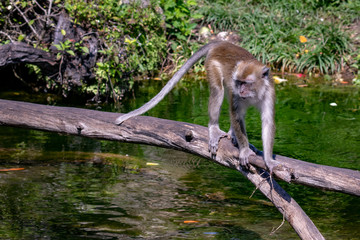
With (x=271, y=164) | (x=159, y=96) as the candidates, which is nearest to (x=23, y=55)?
(x=159, y=96)

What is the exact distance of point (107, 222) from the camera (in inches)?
217

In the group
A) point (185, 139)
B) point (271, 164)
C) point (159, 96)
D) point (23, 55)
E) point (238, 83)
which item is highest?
point (23, 55)

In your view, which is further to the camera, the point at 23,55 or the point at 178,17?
the point at 178,17

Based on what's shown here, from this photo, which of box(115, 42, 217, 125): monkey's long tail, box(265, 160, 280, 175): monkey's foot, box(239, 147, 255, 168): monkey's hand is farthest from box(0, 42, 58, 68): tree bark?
box(265, 160, 280, 175): monkey's foot

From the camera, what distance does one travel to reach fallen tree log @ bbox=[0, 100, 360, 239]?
4.01 meters

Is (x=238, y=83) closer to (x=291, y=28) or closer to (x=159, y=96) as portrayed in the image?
(x=159, y=96)

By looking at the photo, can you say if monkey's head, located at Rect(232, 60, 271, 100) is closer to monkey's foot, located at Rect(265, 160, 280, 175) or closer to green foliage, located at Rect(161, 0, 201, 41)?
monkey's foot, located at Rect(265, 160, 280, 175)

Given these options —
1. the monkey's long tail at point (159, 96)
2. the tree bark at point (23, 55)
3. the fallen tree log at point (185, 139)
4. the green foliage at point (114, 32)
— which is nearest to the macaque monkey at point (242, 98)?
the monkey's long tail at point (159, 96)

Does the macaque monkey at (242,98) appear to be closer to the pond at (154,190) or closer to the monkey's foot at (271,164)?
the monkey's foot at (271,164)

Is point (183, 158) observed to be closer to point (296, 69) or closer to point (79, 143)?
point (79, 143)

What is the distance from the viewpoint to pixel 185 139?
4742 mm

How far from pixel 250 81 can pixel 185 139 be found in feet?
2.58

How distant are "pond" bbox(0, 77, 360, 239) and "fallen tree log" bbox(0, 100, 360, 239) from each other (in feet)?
3.21

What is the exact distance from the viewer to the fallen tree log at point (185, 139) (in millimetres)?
4008
